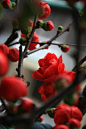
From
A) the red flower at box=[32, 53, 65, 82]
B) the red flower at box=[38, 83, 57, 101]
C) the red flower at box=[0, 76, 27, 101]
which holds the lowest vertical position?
the red flower at box=[38, 83, 57, 101]

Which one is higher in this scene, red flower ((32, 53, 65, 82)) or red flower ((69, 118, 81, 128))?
red flower ((32, 53, 65, 82))

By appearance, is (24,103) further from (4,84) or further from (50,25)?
(50,25)

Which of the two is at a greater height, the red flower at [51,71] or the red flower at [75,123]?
the red flower at [51,71]

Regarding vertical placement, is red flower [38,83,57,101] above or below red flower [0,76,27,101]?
below

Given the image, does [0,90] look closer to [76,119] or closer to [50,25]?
[76,119]

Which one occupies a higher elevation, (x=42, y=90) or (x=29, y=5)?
(x=29, y=5)

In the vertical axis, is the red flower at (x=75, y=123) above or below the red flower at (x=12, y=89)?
below

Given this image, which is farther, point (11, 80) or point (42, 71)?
point (42, 71)

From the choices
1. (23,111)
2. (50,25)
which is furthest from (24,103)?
(50,25)

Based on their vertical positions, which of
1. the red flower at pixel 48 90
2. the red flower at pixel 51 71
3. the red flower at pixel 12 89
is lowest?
the red flower at pixel 48 90
